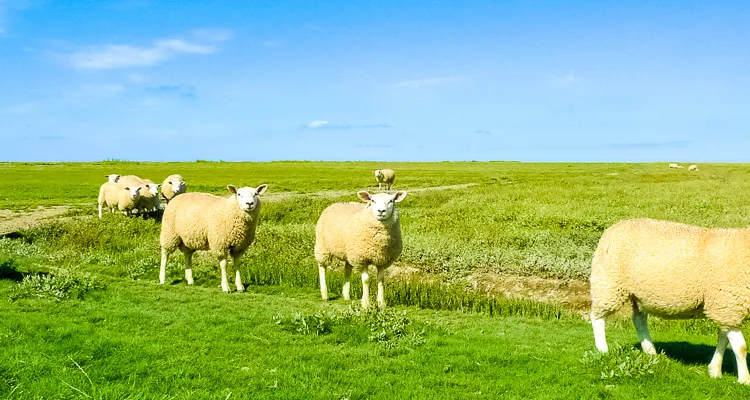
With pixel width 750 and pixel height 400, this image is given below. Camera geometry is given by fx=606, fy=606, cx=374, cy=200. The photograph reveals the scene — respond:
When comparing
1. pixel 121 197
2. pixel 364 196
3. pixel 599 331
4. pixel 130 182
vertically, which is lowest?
pixel 599 331

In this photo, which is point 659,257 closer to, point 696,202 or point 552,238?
point 552,238

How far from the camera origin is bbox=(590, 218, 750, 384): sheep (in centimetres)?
800

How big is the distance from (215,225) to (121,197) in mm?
16268

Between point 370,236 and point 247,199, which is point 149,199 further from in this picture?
point 370,236

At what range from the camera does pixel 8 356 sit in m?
7.80

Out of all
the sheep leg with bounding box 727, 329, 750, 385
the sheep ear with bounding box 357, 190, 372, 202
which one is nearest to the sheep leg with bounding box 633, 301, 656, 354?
the sheep leg with bounding box 727, 329, 750, 385

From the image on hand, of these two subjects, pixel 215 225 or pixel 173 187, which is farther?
pixel 173 187

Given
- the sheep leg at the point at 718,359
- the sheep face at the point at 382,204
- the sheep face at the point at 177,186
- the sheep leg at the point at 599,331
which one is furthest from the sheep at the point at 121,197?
the sheep leg at the point at 718,359

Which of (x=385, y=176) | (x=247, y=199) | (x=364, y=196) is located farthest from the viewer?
(x=385, y=176)

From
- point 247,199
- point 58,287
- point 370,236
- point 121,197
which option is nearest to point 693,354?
point 370,236

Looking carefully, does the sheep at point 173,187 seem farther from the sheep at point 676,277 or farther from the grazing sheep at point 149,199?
the sheep at point 676,277

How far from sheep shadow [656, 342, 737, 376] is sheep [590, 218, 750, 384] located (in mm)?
708

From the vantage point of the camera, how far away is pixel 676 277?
826 centimetres

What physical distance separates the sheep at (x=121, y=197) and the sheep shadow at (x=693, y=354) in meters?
23.9
